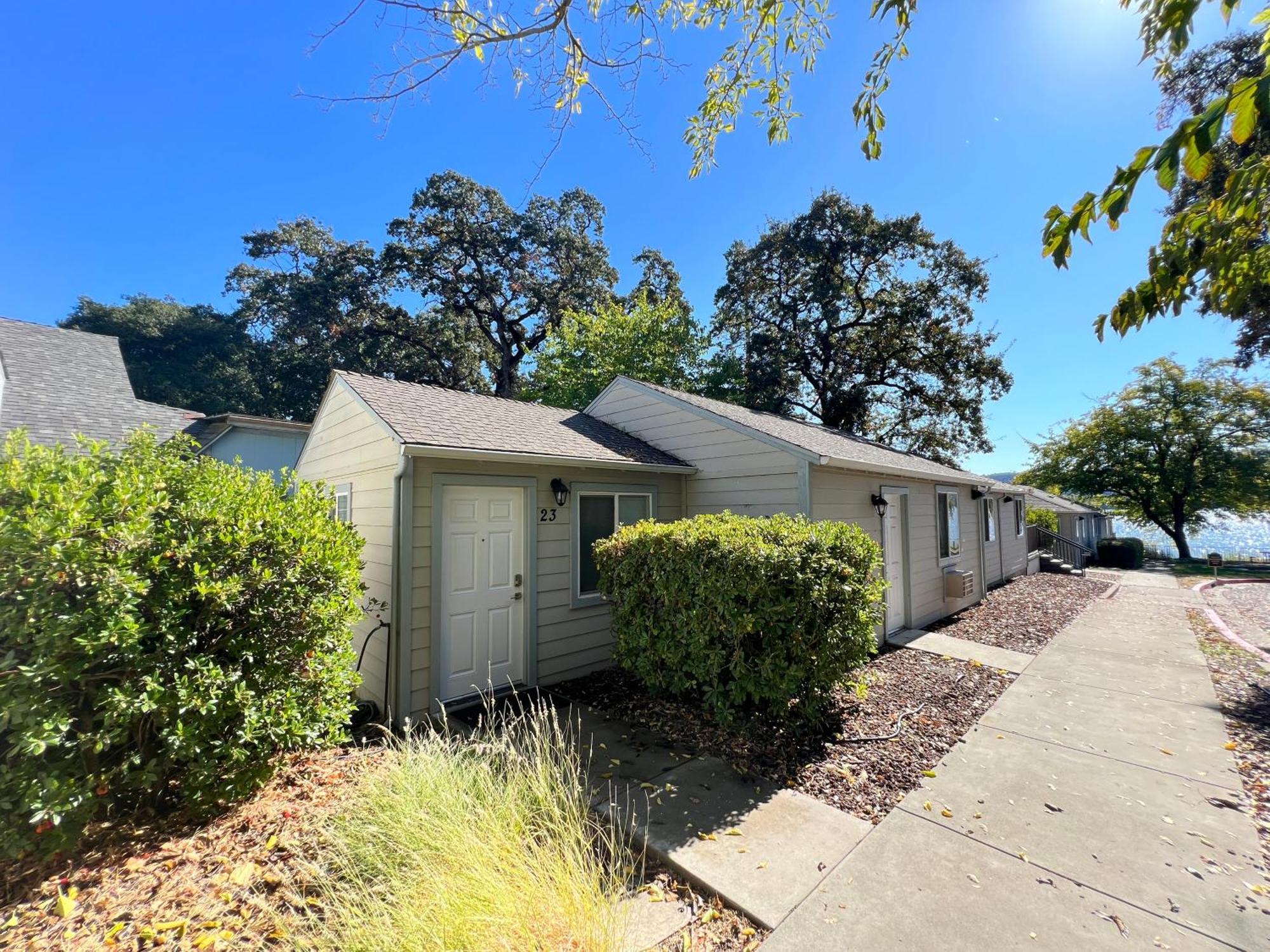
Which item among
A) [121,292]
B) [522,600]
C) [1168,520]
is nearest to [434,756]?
[522,600]

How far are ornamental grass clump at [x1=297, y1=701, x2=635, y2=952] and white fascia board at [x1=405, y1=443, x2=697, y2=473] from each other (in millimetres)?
2700

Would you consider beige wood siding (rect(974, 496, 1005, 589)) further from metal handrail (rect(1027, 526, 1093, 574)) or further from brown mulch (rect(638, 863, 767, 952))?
brown mulch (rect(638, 863, 767, 952))

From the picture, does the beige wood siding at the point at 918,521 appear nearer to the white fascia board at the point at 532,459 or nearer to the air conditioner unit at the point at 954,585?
the air conditioner unit at the point at 954,585

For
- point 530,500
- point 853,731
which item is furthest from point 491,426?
point 853,731

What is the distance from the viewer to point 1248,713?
195 inches

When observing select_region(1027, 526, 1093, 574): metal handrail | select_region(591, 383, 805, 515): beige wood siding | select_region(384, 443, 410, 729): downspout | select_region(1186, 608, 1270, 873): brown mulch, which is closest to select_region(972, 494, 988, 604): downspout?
select_region(1186, 608, 1270, 873): brown mulch

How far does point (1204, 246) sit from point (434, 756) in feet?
15.5

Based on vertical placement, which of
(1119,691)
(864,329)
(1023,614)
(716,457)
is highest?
(864,329)

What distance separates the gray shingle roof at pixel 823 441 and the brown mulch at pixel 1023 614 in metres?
2.71

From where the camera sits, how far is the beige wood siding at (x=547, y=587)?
194 inches

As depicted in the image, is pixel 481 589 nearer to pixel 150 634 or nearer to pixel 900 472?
pixel 150 634

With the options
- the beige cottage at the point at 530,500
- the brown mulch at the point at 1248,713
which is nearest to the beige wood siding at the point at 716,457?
the beige cottage at the point at 530,500

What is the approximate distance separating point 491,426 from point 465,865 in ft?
16.1

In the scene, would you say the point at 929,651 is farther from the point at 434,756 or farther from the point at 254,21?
the point at 254,21
